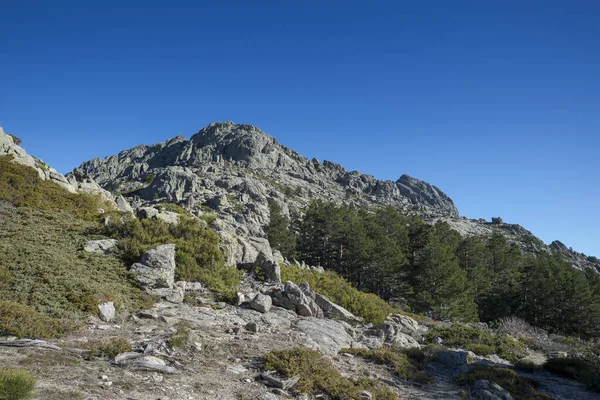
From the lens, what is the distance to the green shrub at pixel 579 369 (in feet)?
41.1

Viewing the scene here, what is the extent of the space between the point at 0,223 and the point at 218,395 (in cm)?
1477

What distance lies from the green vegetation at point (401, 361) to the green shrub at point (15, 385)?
29.2ft

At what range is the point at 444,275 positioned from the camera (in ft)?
108

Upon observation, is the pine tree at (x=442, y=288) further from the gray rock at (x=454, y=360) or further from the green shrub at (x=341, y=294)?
the gray rock at (x=454, y=360)

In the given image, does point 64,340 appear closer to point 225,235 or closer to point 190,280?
point 190,280

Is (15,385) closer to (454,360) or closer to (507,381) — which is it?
(507,381)

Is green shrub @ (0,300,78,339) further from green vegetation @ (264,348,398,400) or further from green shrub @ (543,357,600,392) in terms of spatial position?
green shrub @ (543,357,600,392)

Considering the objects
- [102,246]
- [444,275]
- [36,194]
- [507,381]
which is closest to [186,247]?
[102,246]

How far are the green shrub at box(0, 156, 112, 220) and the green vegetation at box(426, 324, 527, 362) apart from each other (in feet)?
70.2

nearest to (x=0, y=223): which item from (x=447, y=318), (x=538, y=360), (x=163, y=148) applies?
(x=538, y=360)

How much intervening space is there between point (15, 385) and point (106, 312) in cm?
517

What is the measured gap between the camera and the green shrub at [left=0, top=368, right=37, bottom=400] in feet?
15.5

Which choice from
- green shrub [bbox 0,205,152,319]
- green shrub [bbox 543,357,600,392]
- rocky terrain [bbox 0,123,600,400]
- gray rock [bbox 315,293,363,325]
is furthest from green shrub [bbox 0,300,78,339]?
green shrub [bbox 543,357,600,392]

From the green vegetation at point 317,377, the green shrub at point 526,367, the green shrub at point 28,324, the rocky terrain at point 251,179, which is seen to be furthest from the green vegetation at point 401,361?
the rocky terrain at point 251,179
